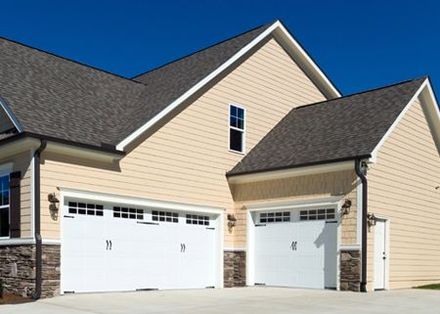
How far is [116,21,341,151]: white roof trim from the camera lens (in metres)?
15.9

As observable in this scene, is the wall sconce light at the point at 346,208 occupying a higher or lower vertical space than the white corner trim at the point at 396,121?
lower

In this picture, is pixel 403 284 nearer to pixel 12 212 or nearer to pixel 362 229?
pixel 362 229

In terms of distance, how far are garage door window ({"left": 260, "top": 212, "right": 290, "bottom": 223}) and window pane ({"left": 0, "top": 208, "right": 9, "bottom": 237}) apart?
7892 mm

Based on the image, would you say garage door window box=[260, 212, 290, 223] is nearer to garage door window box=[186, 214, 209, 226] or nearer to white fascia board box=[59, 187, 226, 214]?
white fascia board box=[59, 187, 226, 214]

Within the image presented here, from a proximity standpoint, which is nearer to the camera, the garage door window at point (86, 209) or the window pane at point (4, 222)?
the window pane at point (4, 222)

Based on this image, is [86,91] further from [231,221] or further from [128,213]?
[231,221]

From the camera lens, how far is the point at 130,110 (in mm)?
18250

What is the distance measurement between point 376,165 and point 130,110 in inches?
306

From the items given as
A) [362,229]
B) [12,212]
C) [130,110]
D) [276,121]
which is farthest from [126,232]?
[276,121]

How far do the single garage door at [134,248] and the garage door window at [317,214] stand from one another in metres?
2.90

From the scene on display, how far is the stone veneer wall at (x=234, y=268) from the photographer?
59.9 ft

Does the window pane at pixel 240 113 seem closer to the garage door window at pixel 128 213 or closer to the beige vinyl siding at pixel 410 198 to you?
the beige vinyl siding at pixel 410 198

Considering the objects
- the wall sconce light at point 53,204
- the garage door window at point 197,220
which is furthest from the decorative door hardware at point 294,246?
the wall sconce light at point 53,204

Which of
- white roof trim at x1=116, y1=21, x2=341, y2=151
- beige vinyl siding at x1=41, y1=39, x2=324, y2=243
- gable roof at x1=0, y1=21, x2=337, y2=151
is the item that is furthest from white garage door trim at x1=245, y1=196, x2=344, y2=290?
gable roof at x1=0, y1=21, x2=337, y2=151
